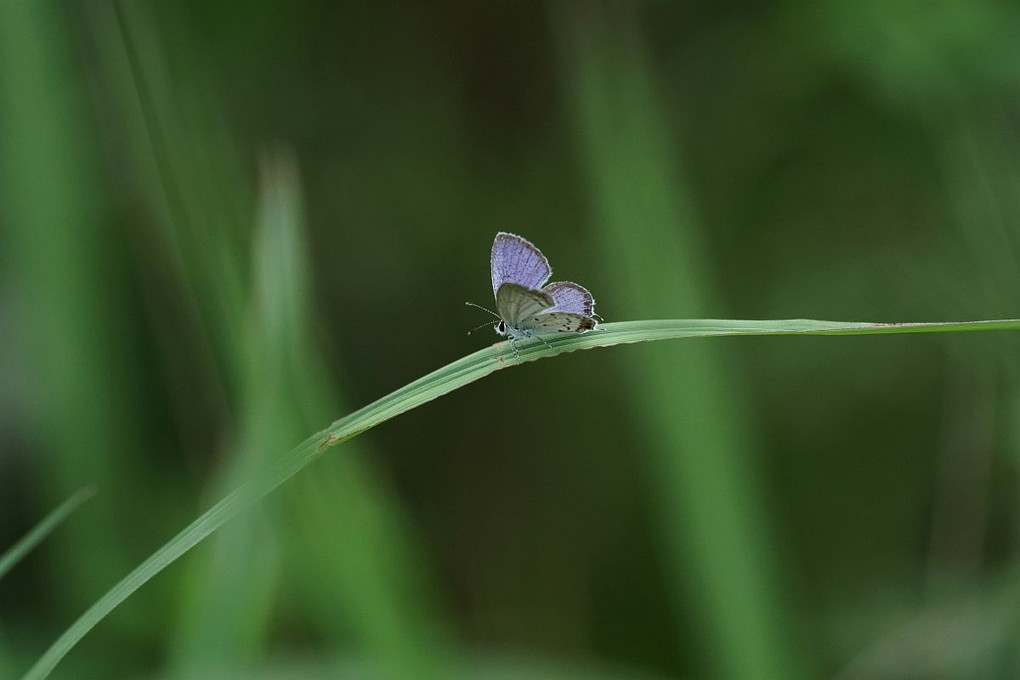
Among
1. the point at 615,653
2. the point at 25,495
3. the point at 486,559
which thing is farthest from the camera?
the point at 486,559

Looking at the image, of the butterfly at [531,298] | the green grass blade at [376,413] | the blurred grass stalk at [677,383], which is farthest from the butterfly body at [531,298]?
the blurred grass stalk at [677,383]

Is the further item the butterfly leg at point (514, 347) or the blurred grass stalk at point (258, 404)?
the butterfly leg at point (514, 347)

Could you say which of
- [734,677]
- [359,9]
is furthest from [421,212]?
[734,677]

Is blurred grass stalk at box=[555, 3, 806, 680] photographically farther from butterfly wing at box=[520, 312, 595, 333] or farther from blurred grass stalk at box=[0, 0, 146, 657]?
blurred grass stalk at box=[0, 0, 146, 657]

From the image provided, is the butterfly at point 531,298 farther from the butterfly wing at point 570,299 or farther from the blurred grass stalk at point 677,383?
the blurred grass stalk at point 677,383

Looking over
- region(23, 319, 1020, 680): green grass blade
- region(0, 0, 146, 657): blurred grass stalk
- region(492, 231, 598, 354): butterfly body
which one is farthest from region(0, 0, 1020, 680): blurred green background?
region(492, 231, 598, 354): butterfly body

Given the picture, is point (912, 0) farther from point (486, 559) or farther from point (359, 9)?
→ point (486, 559)
